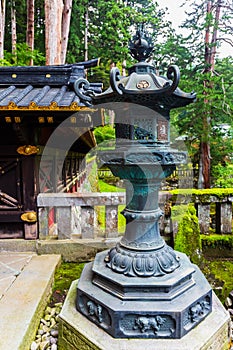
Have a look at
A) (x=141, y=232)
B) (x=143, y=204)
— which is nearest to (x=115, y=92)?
(x=143, y=204)

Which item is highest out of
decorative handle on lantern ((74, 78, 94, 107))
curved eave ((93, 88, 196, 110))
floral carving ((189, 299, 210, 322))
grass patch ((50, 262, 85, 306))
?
decorative handle on lantern ((74, 78, 94, 107))

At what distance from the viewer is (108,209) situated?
12.9 ft

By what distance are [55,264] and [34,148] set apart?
5.71ft

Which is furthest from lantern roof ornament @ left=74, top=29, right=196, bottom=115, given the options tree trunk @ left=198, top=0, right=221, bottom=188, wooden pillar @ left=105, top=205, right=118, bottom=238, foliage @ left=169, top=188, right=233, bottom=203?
tree trunk @ left=198, top=0, right=221, bottom=188

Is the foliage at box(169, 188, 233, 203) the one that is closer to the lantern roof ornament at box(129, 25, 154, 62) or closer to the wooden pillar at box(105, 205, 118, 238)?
the wooden pillar at box(105, 205, 118, 238)

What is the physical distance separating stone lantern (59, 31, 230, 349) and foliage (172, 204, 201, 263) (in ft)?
3.38

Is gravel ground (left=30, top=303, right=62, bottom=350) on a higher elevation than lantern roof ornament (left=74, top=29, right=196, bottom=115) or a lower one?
lower

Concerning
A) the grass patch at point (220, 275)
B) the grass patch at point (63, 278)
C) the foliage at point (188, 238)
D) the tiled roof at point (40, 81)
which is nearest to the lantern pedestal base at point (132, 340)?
the grass patch at point (220, 275)

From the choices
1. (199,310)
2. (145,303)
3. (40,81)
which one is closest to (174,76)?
(145,303)

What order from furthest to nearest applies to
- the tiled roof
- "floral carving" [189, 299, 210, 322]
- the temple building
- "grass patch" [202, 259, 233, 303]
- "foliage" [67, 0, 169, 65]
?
"foliage" [67, 0, 169, 65]
the temple building
the tiled roof
"grass patch" [202, 259, 233, 303]
"floral carving" [189, 299, 210, 322]

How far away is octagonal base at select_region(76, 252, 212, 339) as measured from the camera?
6.85 ft

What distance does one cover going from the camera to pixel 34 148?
395 centimetres

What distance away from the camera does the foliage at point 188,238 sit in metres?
3.55

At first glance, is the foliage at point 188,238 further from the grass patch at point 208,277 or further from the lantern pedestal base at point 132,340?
the lantern pedestal base at point 132,340
